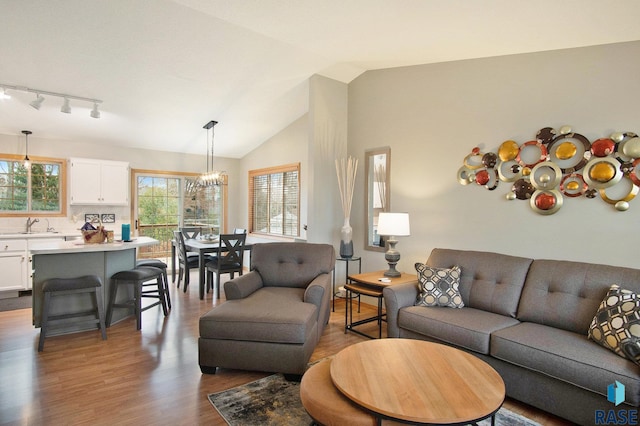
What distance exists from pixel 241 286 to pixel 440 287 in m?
1.78

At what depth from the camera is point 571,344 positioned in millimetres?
2148

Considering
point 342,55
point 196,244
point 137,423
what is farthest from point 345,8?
point 196,244

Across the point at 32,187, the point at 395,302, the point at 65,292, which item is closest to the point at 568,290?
the point at 395,302

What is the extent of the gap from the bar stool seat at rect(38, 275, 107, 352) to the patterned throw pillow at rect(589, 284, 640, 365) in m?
4.08

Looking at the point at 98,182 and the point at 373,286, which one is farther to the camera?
the point at 98,182

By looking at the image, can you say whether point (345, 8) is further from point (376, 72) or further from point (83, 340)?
point (83, 340)

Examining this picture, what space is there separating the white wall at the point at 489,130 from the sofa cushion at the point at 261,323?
6.32 feet

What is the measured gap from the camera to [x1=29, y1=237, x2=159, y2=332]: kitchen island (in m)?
3.37

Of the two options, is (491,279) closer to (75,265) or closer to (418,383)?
(418,383)

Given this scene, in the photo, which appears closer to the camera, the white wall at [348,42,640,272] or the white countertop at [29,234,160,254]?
the white wall at [348,42,640,272]

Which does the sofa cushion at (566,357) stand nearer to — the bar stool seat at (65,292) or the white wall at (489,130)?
the white wall at (489,130)

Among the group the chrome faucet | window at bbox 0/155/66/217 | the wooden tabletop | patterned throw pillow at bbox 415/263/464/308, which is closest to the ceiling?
window at bbox 0/155/66/217

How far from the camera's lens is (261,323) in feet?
8.30

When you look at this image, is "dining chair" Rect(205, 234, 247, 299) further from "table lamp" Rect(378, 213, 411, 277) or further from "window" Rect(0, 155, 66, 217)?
"window" Rect(0, 155, 66, 217)
